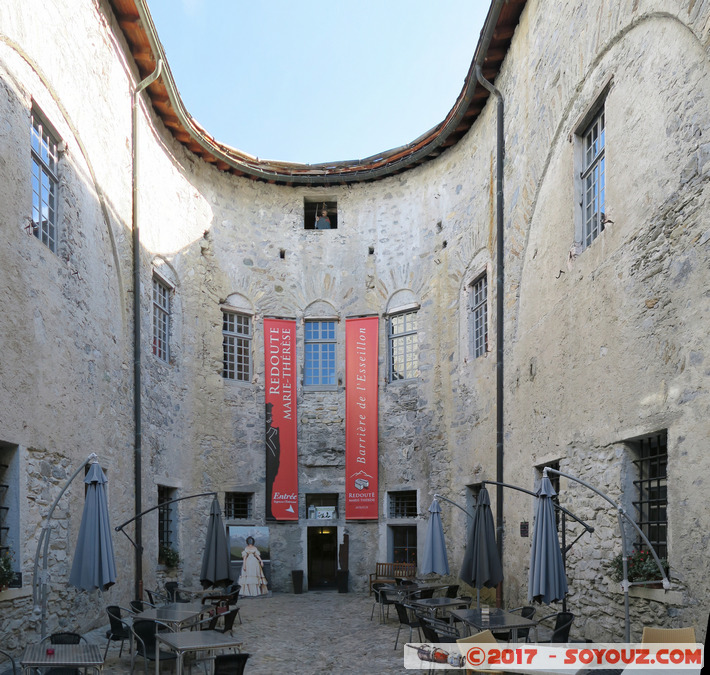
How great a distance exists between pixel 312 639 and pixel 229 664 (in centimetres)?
419

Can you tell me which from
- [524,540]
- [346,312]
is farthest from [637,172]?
[346,312]

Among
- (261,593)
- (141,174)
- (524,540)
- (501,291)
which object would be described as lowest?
(261,593)

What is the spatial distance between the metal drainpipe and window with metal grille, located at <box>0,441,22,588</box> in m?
3.77

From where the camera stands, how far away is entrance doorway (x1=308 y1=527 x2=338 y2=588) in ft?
51.8

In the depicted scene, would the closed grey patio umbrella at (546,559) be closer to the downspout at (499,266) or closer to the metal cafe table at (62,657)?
the metal cafe table at (62,657)

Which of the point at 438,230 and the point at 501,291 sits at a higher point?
the point at 438,230

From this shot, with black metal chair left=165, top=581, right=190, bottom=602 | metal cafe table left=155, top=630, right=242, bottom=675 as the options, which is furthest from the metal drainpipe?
metal cafe table left=155, top=630, right=242, bottom=675

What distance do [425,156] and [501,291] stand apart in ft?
15.8

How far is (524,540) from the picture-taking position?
10461mm

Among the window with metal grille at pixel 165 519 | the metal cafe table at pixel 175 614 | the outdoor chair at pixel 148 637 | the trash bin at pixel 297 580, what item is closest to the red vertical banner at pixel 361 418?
the trash bin at pixel 297 580

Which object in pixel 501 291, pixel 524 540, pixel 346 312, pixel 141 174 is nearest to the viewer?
pixel 524 540

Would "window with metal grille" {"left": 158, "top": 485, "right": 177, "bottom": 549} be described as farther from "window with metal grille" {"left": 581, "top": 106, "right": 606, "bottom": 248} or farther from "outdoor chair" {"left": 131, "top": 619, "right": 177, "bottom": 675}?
"window with metal grille" {"left": 581, "top": 106, "right": 606, "bottom": 248}

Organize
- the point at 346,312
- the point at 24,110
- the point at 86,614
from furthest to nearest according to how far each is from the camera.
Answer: the point at 346,312
the point at 86,614
the point at 24,110

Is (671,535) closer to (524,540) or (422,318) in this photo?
(524,540)
